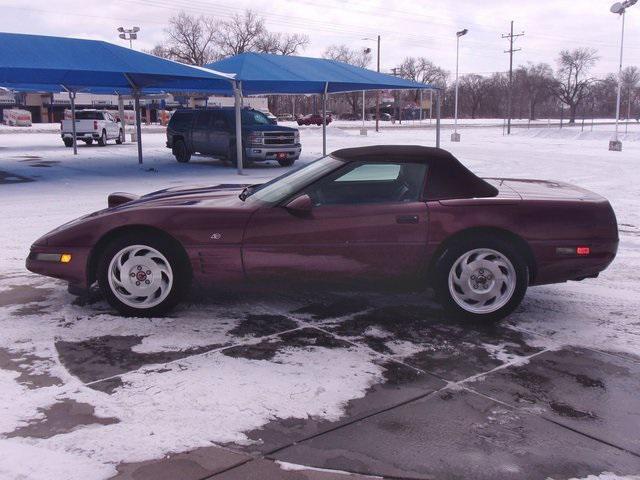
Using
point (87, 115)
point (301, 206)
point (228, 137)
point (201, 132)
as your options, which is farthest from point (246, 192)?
point (87, 115)

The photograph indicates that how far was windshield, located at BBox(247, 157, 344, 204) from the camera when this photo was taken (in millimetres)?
4898

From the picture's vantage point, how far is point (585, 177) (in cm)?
1530

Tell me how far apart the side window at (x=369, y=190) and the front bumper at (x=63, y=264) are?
1.80m

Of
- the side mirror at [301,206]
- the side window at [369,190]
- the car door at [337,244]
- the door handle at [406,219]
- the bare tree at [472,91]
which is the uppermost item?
the bare tree at [472,91]

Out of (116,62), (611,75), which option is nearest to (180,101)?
(116,62)

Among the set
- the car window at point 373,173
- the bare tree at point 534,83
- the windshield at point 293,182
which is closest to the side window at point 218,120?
the windshield at point 293,182

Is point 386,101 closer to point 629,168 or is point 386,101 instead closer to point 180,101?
point 180,101

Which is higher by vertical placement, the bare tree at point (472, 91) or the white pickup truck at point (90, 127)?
the bare tree at point (472, 91)

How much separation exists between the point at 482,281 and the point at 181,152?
1787 centimetres

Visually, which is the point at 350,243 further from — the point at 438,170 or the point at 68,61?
the point at 68,61

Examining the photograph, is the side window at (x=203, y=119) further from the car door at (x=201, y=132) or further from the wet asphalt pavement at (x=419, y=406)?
the wet asphalt pavement at (x=419, y=406)

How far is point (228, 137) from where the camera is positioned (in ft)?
64.0

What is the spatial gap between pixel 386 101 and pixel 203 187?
10603 cm

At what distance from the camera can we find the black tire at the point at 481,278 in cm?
475
